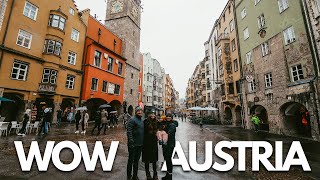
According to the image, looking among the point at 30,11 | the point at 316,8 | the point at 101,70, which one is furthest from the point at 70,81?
the point at 316,8

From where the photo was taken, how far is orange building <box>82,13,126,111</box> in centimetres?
2338

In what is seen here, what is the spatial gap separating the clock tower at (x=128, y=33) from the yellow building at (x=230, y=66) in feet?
58.2

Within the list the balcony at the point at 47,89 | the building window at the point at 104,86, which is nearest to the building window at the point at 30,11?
the balcony at the point at 47,89

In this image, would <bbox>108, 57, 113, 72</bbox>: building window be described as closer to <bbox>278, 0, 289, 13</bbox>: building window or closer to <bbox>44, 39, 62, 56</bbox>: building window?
<bbox>44, 39, 62, 56</bbox>: building window

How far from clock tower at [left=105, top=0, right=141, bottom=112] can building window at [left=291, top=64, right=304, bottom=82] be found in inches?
1016

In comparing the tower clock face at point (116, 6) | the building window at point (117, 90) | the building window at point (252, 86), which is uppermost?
the tower clock face at point (116, 6)

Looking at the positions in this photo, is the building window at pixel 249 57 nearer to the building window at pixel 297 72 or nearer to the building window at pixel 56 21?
the building window at pixel 297 72

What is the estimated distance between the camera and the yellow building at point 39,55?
1591 centimetres

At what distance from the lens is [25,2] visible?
1730 centimetres

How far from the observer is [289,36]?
A: 48.5 feet

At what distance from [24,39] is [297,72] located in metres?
26.8

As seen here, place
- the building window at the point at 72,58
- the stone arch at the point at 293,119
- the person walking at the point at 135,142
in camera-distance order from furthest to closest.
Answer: the building window at the point at 72,58 < the stone arch at the point at 293,119 < the person walking at the point at 135,142

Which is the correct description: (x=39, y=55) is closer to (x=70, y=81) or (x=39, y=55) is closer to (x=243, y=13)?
(x=70, y=81)

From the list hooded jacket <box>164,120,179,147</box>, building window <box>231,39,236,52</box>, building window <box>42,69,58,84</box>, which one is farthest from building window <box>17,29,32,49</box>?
building window <box>231,39,236,52</box>
